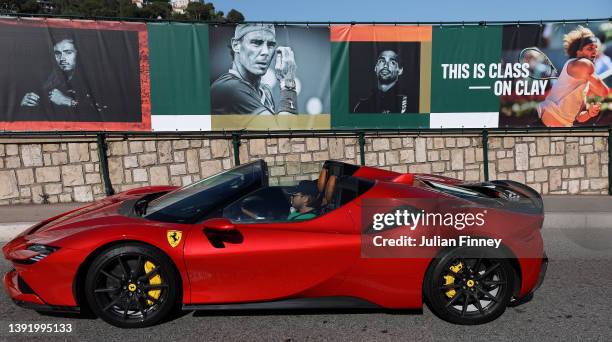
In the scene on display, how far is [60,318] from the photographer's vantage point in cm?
347

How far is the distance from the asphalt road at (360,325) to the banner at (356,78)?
5.28 metres

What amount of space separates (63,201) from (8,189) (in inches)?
35.4

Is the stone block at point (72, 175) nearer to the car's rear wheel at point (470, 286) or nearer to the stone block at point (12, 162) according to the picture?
the stone block at point (12, 162)

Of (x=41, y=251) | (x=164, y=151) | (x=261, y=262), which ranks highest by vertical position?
(x=164, y=151)

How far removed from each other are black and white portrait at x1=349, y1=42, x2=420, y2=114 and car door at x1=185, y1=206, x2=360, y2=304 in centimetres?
603

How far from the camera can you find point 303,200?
3.71 m

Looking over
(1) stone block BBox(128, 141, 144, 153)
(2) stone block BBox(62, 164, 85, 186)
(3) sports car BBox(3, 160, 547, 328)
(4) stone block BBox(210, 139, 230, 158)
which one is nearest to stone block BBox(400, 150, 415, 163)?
(4) stone block BBox(210, 139, 230, 158)

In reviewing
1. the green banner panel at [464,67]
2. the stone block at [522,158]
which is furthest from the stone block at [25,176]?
the stone block at [522,158]

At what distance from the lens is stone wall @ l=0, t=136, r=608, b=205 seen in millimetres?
7902

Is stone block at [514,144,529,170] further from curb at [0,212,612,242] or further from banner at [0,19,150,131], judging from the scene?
banner at [0,19,150,131]

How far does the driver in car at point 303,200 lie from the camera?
343 centimetres

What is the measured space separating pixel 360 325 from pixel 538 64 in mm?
7692

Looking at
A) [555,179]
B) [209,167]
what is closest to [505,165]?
[555,179]

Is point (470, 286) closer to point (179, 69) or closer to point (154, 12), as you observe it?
point (179, 69)
